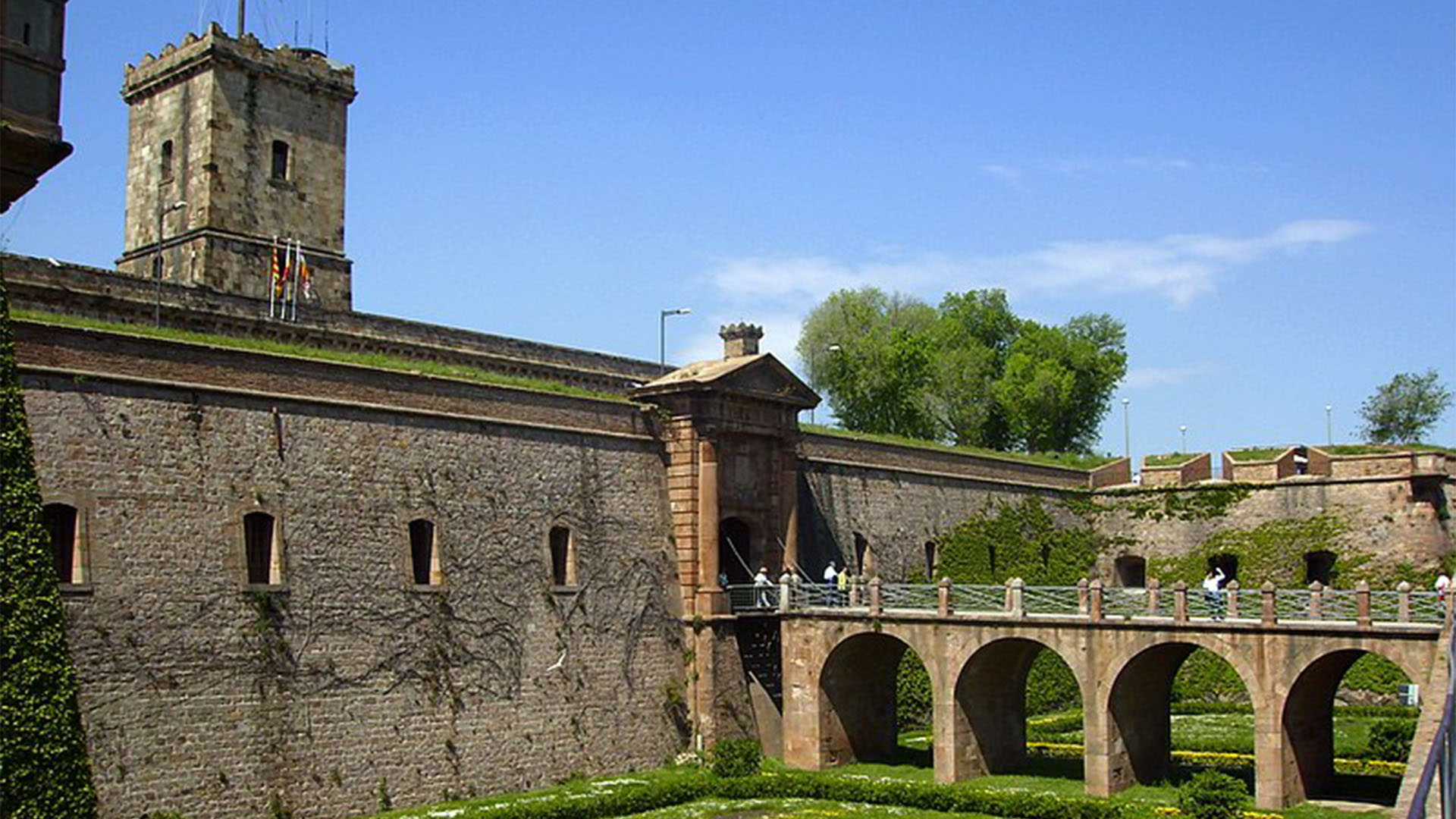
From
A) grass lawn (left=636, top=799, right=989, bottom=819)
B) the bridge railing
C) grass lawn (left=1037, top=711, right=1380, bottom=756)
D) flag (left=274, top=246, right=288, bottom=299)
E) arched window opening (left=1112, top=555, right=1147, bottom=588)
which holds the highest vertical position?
flag (left=274, top=246, right=288, bottom=299)

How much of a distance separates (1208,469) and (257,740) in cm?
3591

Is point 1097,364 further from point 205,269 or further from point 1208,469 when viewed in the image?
point 205,269

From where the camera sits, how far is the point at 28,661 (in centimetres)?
1479

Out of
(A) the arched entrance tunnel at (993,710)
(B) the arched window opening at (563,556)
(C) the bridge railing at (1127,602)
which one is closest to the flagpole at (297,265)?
(B) the arched window opening at (563,556)

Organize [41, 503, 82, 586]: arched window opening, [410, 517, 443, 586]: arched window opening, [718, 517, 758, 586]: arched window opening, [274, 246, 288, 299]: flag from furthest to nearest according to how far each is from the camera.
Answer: [274, 246, 288, 299]: flag
[718, 517, 758, 586]: arched window opening
[410, 517, 443, 586]: arched window opening
[41, 503, 82, 586]: arched window opening

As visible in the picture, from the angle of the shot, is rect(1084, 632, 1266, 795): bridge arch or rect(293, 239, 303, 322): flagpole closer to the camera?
rect(1084, 632, 1266, 795): bridge arch

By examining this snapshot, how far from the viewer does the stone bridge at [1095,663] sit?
31312 millimetres

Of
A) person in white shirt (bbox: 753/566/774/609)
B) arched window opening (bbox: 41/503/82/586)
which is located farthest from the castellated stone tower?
arched window opening (bbox: 41/503/82/586)

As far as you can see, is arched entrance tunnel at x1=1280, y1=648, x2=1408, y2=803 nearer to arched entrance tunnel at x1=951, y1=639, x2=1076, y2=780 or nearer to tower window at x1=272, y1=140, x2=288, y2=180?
arched entrance tunnel at x1=951, y1=639, x2=1076, y2=780

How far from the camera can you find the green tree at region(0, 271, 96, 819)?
574 inches

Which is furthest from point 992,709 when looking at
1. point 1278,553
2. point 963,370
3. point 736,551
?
point 963,370

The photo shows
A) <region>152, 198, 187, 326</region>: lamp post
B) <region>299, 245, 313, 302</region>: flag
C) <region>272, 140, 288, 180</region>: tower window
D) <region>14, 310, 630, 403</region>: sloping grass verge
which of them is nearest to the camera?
<region>14, 310, 630, 403</region>: sloping grass verge

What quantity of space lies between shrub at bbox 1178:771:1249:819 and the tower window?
28.6 m

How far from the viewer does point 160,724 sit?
1046 inches
